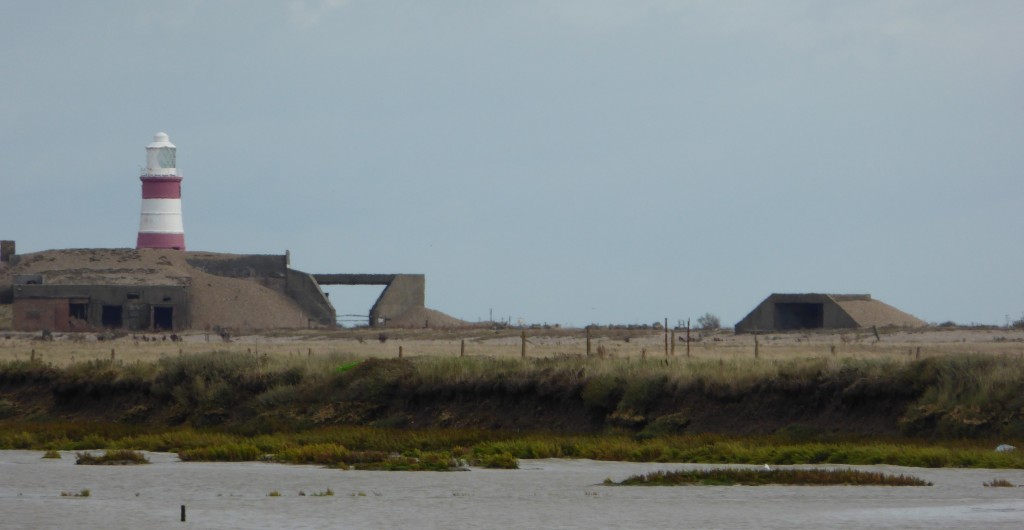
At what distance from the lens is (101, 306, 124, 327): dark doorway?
73.7 m

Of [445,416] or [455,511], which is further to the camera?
[445,416]

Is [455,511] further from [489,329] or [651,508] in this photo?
[489,329]

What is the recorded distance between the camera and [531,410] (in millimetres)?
30281

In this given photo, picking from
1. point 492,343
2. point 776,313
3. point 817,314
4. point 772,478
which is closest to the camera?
point 772,478

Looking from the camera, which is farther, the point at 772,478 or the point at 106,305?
the point at 106,305

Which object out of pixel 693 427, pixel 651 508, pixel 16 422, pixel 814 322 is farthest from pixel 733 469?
pixel 814 322

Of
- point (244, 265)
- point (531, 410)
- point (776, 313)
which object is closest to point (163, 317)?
point (244, 265)

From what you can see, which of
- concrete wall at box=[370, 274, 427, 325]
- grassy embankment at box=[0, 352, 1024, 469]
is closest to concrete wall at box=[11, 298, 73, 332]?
concrete wall at box=[370, 274, 427, 325]

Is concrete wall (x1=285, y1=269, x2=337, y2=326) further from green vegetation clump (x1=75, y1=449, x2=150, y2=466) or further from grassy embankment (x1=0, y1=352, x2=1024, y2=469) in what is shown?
green vegetation clump (x1=75, y1=449, x2=150, y2=466)

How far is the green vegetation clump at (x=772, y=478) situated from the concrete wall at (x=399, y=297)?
A: 57.7 meters

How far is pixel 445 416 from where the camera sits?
100 feet

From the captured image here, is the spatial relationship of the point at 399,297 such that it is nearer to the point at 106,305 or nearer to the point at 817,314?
the point at 106,305

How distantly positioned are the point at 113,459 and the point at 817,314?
45.7 m

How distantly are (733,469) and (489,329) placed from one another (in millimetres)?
51040
